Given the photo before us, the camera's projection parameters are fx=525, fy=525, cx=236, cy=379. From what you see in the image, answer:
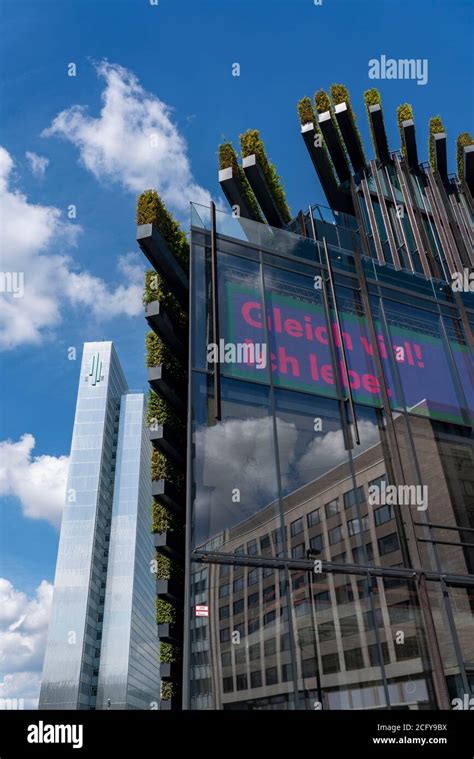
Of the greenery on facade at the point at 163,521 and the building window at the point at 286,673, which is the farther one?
the greenery on facade at the point at 163,521

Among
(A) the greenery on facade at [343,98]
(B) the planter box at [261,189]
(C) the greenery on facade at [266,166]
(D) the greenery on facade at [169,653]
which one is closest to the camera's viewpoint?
(D) the greenery on facade at [169,653]

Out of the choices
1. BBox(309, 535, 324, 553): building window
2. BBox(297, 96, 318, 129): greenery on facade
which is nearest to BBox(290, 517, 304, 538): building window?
BBox(309, 535, 324, 553): building window

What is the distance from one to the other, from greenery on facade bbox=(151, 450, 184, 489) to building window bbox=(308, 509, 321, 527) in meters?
6.34

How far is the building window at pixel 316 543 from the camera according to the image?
1019cm

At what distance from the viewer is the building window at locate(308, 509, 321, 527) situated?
409 inches

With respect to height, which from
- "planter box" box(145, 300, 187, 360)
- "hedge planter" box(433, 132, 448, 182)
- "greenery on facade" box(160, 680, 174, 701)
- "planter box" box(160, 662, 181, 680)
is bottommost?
"greenery on facade" box(160, 680, 174, 701)

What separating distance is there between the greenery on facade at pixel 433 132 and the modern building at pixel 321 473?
36.0 ft

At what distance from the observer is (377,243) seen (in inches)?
839

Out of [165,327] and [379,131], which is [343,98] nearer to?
[379,131]

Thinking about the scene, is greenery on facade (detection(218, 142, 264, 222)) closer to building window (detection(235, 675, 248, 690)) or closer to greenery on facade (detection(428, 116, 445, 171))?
greenery on facade (detection(428, 116, 445, 171))

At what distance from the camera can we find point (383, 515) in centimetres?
1112

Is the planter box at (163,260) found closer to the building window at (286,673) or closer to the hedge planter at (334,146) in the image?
the building window at (286,673)

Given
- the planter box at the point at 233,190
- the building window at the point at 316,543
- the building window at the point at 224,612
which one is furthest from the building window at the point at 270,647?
the planter box at the point at 233,190

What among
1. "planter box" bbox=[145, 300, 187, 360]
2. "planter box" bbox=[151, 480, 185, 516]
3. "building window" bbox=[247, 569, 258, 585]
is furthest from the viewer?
"planter box" bbox=[151, 480, 185, 516]
